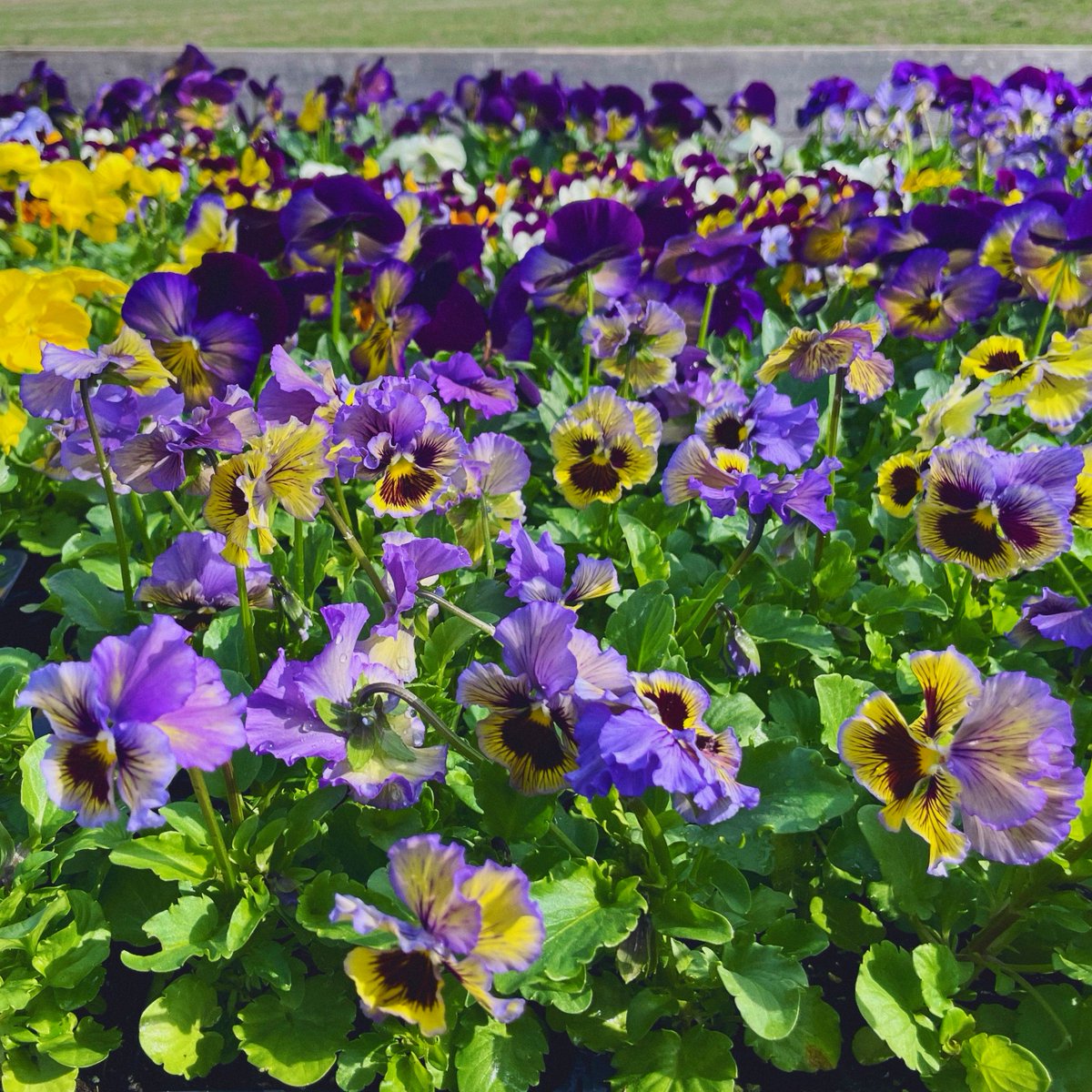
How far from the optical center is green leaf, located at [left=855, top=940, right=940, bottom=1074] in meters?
1.11

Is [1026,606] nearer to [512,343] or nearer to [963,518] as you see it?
[963,518]

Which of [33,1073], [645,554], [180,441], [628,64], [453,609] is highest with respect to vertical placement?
[180,441]

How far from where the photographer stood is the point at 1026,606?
56.1 inches

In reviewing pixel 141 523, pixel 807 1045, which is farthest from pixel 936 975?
pixel 141 523

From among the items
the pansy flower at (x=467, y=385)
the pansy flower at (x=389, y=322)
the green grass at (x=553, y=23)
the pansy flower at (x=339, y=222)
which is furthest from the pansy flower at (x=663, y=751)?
the green grass at (x=553, y=23)

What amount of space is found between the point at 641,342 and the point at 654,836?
0.98 meters

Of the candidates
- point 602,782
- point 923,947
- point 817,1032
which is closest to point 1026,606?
point 923,947

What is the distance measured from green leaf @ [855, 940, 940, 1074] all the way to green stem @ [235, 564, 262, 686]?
0.79m

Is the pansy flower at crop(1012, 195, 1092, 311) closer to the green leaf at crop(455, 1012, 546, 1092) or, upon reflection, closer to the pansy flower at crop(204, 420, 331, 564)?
the pansy flower at crop(204, 420, 331, 564)

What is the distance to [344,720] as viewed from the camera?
1007 millimetres

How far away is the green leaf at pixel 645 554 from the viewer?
158 cm

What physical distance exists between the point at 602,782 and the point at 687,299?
1520 mm

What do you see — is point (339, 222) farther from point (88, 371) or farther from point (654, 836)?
point (654, 836)

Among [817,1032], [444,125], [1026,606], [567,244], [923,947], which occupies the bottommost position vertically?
[444,125]
